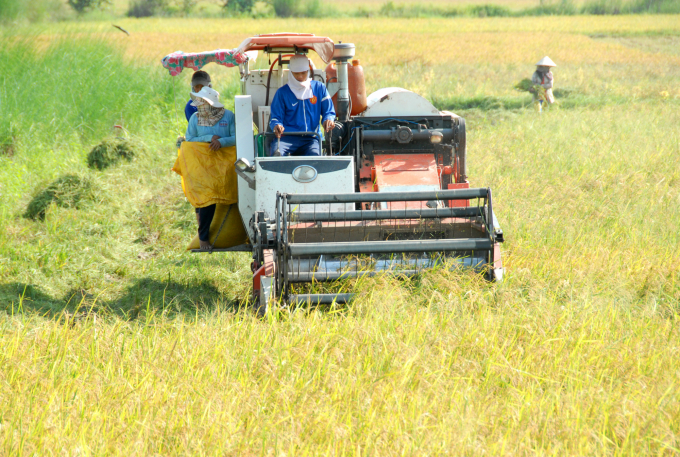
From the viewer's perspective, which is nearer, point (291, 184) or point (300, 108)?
point (291, 184)

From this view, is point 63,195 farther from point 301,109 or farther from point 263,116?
point 301,109

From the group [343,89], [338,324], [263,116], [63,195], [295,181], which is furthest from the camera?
[63,195]

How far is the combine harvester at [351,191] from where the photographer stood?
4.34 metres

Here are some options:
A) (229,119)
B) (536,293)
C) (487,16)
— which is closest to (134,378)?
(536,293)

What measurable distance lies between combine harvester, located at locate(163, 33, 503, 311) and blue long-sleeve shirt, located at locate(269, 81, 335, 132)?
22cm

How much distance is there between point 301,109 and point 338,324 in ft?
8.17

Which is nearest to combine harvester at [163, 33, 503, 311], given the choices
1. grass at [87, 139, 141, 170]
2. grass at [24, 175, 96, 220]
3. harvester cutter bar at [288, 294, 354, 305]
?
harvester cutter bar at [288, 294, 354, 305]

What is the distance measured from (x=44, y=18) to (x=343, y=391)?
16608 millimetres

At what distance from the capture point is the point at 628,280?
469 centimetres

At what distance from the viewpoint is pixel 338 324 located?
12.8 ft

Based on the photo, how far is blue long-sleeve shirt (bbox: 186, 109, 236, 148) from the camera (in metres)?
5.71

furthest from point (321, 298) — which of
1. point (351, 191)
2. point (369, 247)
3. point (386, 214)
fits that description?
point (351, 191)

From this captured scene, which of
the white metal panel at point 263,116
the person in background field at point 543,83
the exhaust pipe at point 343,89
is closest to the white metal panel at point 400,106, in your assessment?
the exhaust pipe at point 343,89

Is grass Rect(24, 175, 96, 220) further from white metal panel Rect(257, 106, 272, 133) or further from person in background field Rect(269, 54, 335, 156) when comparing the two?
person in background field Rect(269, 54, 335, 156)
